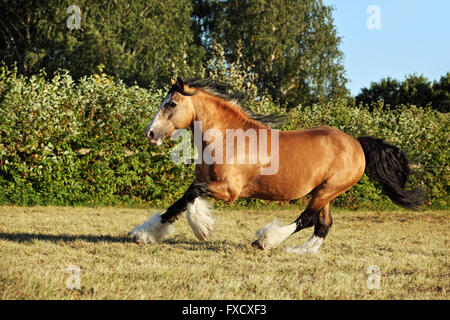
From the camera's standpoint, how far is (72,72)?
25609 millimetres

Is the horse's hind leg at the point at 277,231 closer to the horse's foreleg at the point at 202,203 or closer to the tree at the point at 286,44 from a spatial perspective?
the horse's foreleg at the point at 202,203

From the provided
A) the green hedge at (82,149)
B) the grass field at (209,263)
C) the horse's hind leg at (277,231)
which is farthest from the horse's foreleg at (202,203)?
the green hedge at (82,149)

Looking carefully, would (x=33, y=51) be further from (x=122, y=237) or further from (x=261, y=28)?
(x=122, y=237)

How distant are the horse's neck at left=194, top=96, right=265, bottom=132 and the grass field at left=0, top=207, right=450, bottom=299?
152 centimetres

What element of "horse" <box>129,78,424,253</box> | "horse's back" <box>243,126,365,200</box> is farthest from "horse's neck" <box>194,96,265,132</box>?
"horse's back" <box>243,126,365,200</box>

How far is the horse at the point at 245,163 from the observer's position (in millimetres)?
5039

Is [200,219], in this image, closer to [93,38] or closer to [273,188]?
[273,188]

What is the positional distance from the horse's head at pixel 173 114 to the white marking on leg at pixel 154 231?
3.33 feet

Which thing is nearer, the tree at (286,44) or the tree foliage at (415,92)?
the tree at (286,44)

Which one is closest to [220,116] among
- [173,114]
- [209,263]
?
[173,114]

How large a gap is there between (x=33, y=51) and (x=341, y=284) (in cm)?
2667

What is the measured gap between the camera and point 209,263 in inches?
187

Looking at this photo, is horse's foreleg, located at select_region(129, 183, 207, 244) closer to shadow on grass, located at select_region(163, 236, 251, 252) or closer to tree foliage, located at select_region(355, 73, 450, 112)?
shadow on grass, located at select_region(163, 236, 251, 252)
